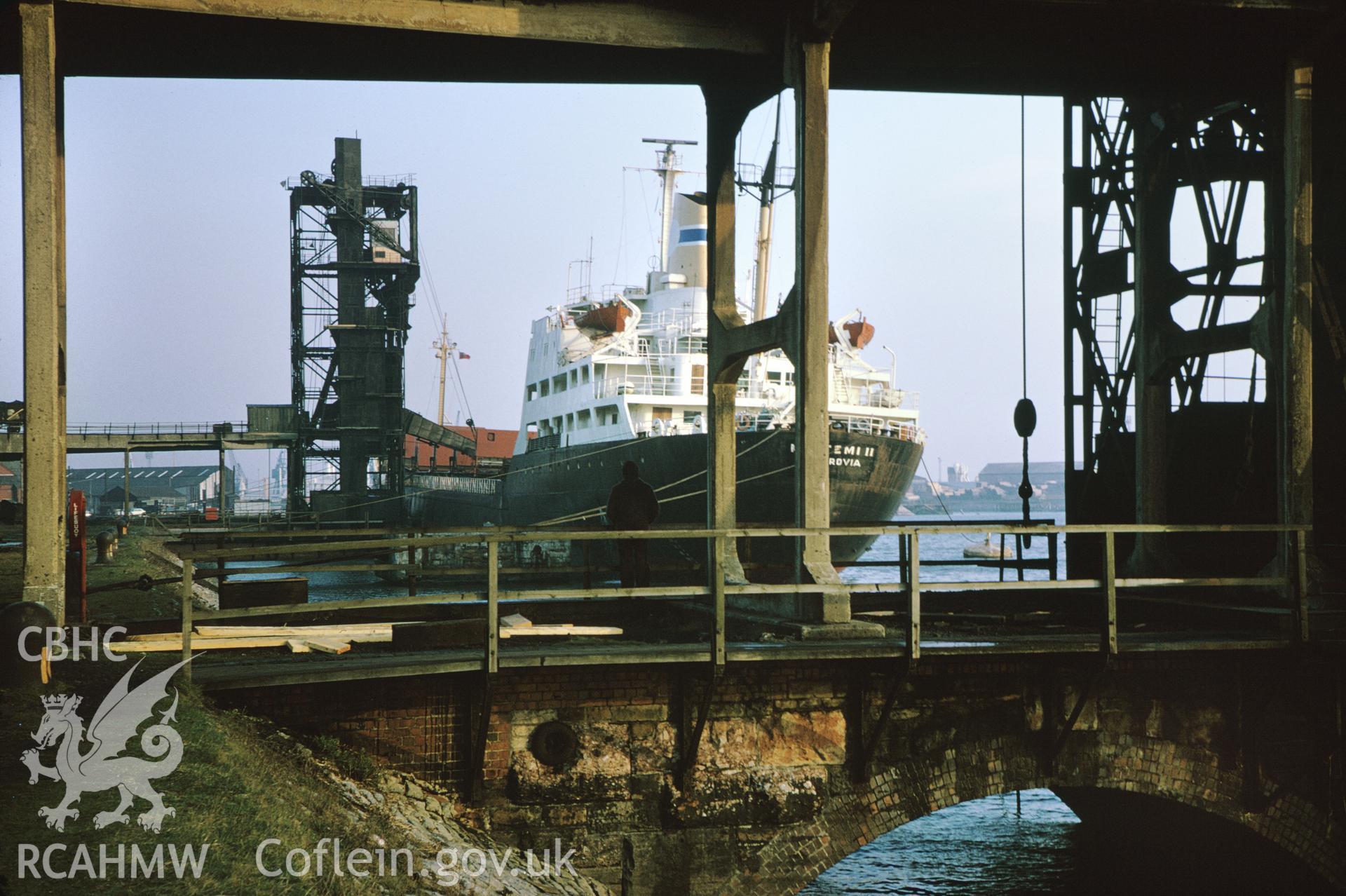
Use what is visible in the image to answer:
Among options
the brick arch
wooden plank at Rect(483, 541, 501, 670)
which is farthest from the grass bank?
the brick arch

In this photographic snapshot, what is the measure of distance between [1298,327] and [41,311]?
10.1 metres

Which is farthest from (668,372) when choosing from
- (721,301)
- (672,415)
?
(721,301)

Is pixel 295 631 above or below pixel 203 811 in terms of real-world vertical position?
above

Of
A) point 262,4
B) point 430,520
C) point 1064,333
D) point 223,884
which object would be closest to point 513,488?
point 430,520

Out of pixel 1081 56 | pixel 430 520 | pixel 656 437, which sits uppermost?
pixel 1081 56

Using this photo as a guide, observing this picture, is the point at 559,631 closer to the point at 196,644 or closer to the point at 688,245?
the point at 196,644

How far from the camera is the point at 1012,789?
8.18 metres

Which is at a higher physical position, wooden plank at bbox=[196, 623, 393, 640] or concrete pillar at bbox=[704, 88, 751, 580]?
concrete pillar at bbox=[704, 88, 751, 580]

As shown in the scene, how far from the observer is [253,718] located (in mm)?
6992

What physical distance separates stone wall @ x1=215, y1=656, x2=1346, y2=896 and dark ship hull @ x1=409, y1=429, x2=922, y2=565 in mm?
23901

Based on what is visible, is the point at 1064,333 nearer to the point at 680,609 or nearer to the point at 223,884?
the point at 680,609

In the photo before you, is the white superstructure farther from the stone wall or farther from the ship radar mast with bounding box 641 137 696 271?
the stone wall

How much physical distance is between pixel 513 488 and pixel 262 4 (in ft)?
138

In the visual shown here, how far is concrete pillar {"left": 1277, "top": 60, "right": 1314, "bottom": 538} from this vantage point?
9758 mm
